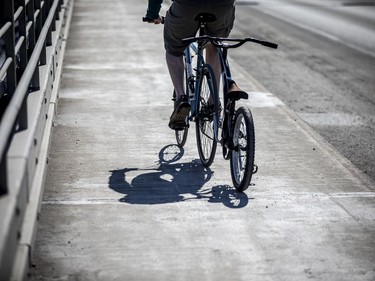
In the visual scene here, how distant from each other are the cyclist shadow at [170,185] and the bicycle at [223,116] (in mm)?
140

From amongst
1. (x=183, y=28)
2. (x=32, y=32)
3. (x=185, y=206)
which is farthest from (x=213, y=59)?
(x=32, y=32)

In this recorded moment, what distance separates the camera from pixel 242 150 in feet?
21.6

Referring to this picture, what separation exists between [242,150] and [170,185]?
0.70m

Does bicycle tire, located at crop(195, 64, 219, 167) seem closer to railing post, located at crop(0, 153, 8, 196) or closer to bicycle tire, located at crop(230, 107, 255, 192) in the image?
bicycle tire, located at crop(230, 107, 255, 192)

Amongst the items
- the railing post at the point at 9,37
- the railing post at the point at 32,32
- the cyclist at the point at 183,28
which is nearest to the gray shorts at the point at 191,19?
the cyclist at the point at 183,28

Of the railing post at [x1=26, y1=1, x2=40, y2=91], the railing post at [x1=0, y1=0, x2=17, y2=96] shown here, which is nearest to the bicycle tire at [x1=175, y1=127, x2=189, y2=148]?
the railing post at [x1=26, y1=1, x2=40, y2=91]

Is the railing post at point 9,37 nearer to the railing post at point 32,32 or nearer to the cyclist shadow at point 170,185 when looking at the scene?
the railing post at point 32,32

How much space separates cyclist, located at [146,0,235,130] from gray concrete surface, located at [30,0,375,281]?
0.53 metres

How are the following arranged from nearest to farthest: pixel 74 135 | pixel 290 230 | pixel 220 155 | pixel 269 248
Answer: pixel 269 248 < pixel 290 230 < pixel 220 155 < pixel 74 135

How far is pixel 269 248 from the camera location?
5508 millimetres

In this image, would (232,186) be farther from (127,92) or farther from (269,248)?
(127,92)

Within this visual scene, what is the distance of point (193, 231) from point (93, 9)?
657 inches

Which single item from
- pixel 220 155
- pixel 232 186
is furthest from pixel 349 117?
pixel 232 186

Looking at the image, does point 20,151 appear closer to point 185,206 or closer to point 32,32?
point 185,206
